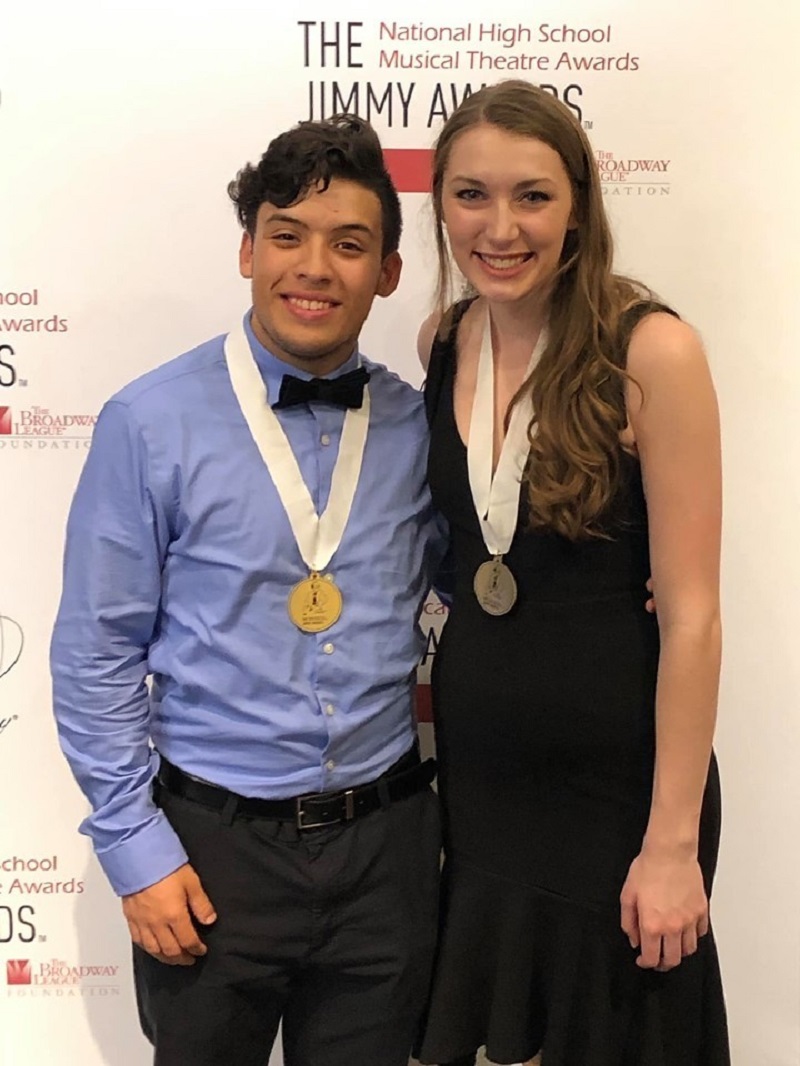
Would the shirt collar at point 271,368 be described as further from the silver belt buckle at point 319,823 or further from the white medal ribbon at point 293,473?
the silver belt buckle at point 319,823

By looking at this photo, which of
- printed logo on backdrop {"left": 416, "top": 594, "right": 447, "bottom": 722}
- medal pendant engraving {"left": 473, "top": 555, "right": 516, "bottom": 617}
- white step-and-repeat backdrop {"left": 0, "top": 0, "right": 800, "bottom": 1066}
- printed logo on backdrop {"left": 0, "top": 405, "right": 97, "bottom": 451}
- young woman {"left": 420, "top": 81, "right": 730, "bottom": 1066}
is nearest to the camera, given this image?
young woman {"left": 420, "top": 81, "right": 730, "bottom": 1066}

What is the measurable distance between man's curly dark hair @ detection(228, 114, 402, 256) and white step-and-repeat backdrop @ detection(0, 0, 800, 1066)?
0.39 metres

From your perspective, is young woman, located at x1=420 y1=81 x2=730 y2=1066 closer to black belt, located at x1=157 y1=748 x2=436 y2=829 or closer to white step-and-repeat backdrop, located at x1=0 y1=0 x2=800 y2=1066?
black belt, located at x1=157 y1=748 x2=436 y2=829

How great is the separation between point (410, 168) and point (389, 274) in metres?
0.44

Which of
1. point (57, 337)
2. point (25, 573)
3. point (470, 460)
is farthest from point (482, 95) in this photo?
point (25, 573)

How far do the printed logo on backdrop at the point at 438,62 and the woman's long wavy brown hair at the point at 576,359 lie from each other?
1.52 ft

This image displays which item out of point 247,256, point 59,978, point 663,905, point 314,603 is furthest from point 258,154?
point 59,978

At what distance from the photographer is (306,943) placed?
4.42 feet

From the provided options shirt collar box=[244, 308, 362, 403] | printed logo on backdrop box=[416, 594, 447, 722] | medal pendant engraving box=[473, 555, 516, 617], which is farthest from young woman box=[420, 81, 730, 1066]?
printed logo on backdrop box=[416, 594, 447, 722]

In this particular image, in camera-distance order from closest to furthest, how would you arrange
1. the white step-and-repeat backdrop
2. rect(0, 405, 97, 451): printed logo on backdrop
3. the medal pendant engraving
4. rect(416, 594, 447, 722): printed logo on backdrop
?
1. the medal pendant engraving
2. the white step-and-repeat backdrop
3. rect(0, 405, 97, 451): printed logo on backdrop
4. rect(416, 594, 447, 722): printed logo on backdrop

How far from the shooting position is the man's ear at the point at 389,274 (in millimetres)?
1407

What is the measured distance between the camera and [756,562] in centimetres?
187

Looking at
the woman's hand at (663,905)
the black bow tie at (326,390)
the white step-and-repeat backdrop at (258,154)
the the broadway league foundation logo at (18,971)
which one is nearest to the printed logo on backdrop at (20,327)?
the white step-and-repeat backdrop at (258,154)

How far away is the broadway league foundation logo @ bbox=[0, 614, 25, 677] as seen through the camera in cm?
185
